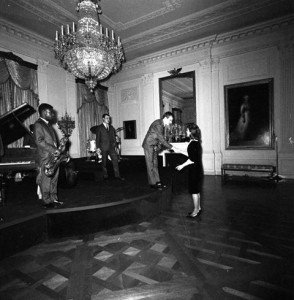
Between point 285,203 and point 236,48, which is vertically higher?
point 236,48

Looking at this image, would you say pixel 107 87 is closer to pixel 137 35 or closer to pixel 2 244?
pixel 137 35

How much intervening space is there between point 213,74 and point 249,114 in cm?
190

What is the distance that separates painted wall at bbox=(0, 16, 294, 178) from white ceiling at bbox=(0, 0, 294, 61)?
1.49 ft

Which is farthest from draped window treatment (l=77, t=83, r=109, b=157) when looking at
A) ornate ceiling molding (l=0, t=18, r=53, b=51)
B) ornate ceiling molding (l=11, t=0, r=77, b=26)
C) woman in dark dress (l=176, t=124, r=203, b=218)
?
woman in dark dress (l=176, t=124, r=203, b=218)

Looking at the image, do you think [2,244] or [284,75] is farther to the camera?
[284,75]

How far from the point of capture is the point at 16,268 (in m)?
2.28

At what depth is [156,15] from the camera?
6262 millimetres

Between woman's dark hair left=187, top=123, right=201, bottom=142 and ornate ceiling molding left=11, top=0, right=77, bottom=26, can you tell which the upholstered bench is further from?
ornate ceiling molding left=11, top=0, right=77, bottom=26

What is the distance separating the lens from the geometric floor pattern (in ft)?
6.10

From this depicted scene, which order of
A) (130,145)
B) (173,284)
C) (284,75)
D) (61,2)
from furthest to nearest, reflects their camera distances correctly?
(130,145), (284,75), (61,2), (173,284)

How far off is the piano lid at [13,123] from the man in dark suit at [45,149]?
1.09m

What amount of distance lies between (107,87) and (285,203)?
27.5 feet

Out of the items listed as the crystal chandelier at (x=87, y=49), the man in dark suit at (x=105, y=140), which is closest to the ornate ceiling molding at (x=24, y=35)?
the crystal chandelier at (x=87, y=49)

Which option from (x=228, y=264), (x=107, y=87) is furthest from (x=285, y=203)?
(x=107, y=87)
